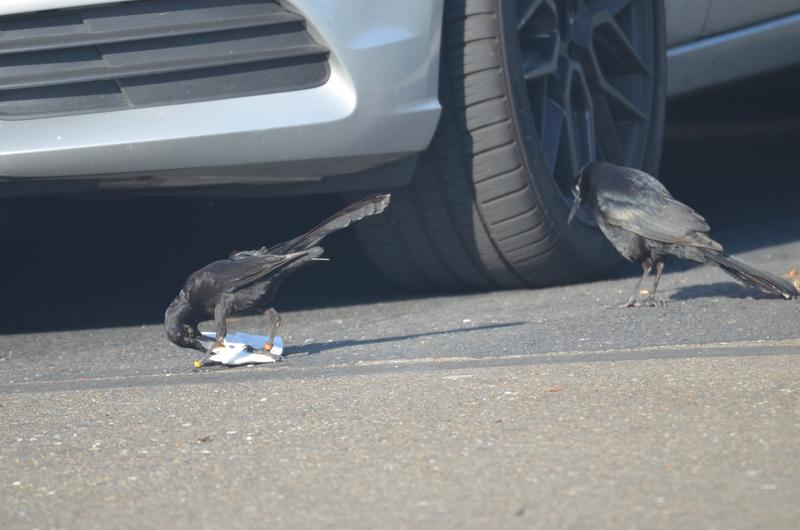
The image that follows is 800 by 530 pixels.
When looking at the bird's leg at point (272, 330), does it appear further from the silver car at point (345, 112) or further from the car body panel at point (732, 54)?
Result: the car body panel at point (732, 54)

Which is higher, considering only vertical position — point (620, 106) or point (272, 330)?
point (620, 106)

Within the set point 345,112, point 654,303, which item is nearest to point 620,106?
point 654,303

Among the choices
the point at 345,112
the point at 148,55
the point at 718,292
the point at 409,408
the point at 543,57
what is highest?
the point at 148,55

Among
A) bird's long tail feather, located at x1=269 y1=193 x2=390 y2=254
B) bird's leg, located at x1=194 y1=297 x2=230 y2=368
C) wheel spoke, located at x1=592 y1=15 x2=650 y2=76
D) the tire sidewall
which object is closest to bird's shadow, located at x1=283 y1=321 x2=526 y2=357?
bird's leg, located at x1=194 y1=297 x2=230 y2=368

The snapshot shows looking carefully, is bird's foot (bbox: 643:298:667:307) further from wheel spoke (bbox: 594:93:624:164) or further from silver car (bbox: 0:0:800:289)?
wheel spoke (bbox: 594:93:624:164)

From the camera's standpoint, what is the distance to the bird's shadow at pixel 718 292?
4461 millimetres

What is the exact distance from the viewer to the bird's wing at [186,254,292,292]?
4105 mm

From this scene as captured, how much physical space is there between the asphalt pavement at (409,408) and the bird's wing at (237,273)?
25 centimetres

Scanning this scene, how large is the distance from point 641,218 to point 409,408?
6.11ft

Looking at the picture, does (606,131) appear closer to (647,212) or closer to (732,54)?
(647,212)

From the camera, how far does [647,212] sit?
469 centimetres

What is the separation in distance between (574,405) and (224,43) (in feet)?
5.22

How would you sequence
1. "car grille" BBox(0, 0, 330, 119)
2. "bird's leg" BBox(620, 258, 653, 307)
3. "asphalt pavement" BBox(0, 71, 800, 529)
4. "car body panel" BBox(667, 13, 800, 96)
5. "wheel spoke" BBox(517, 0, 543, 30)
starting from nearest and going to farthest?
"asphalt pavement" BBox(0, 71, 800, 529), "car grille" BBox(0, 0, 330, 119), "bird's leg" BBox(620, 258, 653, 307), "wheel spoke" BBox(517, 0, 543, 30), "car body panel" BBox(667, 13, 800, 96)

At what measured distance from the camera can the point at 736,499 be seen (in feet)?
7.53
